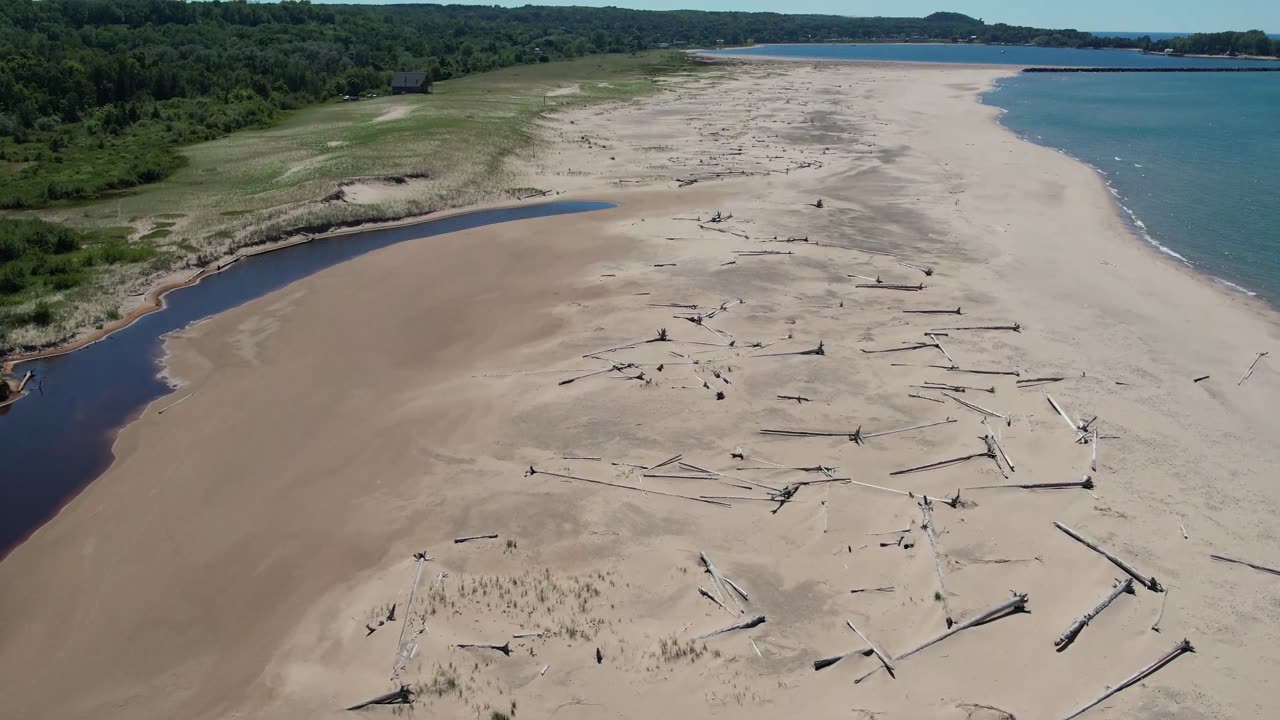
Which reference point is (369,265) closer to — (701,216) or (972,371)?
(701,216)

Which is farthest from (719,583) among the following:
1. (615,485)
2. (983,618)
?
(983,618)

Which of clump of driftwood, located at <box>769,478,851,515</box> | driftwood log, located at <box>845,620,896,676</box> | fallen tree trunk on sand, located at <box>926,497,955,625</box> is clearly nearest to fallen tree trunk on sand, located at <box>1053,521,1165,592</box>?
fallen tree trunk on sand, located at <box>926,497,955,625</box>

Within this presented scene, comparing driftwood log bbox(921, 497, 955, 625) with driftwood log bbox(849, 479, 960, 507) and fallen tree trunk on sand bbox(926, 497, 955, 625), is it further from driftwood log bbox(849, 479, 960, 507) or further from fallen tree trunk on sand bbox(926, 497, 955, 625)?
driftwood log bbox(849, 479, 960, 507)

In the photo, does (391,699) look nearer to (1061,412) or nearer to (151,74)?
(1061,412)

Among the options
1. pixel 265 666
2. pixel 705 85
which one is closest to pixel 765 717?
pixel 265 666

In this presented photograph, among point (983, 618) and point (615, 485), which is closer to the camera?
point (983, 618)
